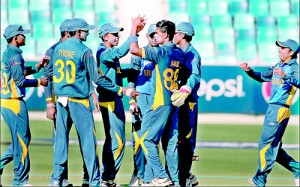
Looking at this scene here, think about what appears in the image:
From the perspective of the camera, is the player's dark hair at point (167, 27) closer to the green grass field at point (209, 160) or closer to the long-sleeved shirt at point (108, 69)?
the long-sleeved shirt at point (108, 69)

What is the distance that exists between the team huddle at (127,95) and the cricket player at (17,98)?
14mm

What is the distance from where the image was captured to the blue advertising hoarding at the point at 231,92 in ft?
79.6

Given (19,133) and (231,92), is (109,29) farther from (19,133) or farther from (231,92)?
(231,92)

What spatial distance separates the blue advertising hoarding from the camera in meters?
24.3

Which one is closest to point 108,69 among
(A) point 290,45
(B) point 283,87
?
(B) point 283,87

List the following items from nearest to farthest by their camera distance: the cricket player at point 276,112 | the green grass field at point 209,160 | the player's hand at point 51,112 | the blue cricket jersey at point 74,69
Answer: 1. the blue cricket jersey at point 74,69
2. the player's hand at point 51,112
3. the cricket player at point 276,112
4. the green grass field at point 209,160

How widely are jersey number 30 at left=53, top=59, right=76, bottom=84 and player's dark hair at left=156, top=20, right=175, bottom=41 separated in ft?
4.33

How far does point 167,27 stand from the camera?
475 inches

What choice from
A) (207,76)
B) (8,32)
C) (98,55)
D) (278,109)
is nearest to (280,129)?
(278,109)

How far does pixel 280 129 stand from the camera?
42.3 feet

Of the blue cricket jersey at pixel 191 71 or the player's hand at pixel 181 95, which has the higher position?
the blue cricket jersey at pixel 191 71

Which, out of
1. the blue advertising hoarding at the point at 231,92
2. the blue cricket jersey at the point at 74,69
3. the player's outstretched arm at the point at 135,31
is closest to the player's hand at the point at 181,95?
the player's outstretched arm at the point at 135,31

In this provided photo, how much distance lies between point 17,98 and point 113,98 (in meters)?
1.35

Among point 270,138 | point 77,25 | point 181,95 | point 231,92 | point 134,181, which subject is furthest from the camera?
point 231,92
